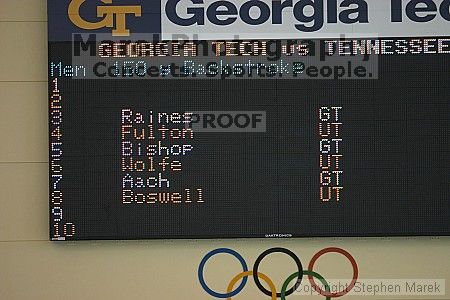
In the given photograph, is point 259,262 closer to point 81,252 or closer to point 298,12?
point 81,252

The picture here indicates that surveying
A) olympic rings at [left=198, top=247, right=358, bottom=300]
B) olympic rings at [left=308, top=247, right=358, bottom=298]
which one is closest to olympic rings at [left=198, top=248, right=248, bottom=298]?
olympic rings at [left=198, top=247, right=358, bottom=300]

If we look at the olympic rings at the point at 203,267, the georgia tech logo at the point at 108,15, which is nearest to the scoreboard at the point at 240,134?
the georgia tech logo at the point at 108,15

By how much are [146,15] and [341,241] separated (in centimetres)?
142

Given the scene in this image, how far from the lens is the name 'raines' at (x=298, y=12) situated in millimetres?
3285

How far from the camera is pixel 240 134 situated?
3254 millimetres

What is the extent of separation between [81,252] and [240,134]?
3.09 feet

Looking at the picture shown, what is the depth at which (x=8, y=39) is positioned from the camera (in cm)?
334

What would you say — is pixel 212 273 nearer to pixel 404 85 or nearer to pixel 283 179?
pixel 283 179

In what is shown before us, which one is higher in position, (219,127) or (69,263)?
(219,127)

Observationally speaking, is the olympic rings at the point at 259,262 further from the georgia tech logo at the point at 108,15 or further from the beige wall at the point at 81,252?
the georgia tech logo at the point at 108,15

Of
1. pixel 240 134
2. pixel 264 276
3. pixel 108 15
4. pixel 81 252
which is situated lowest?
pixel 264 276

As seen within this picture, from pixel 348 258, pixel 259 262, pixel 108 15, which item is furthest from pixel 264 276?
pixel 108 15

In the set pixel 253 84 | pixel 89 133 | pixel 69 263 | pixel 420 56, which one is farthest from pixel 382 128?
pixel 69 263

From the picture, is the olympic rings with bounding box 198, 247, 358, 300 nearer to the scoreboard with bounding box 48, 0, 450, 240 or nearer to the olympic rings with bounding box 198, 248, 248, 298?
the olympic rings with bounding box 198, 248, 248, 298
